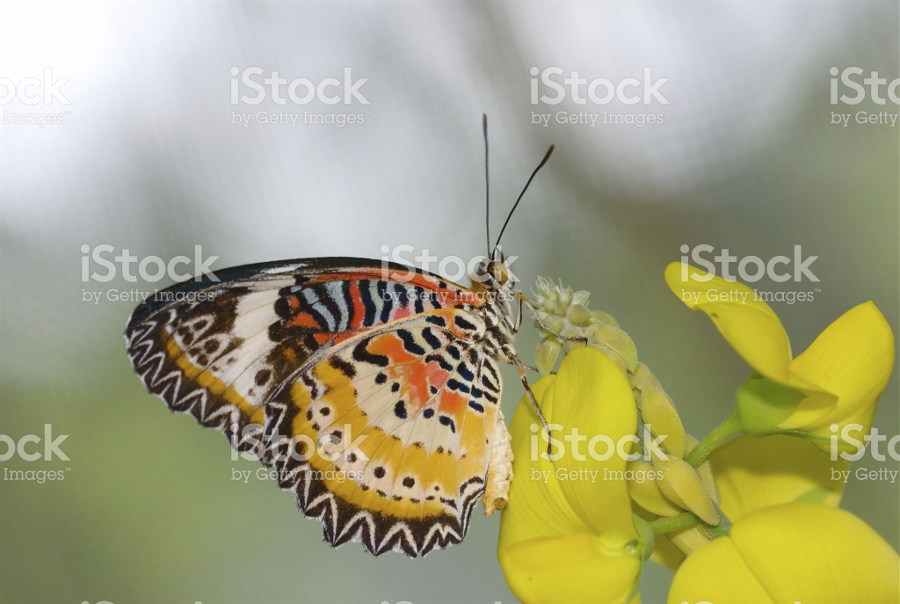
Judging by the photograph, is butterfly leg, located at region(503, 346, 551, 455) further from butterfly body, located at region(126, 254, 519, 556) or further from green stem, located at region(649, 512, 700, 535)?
green stem, located at region(649, 512, 700, 535)

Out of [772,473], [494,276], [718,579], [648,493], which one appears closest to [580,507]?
[648,493]

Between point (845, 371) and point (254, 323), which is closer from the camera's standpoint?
point (845, 371)

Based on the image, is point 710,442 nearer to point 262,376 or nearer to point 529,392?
point 529,392

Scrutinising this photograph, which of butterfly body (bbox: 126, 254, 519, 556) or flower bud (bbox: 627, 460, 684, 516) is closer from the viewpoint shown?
flower bud (bbox: 627, 460, 684, 516)

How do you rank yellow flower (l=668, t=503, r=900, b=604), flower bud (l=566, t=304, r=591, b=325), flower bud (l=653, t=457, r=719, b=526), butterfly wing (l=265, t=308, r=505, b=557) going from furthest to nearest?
1. butterfly wing (l=265, t=308, r=505, b=557)
2. flower bud (l=566, t=304, r=591, b=325)
3. flower bud (l=653, t=457, r=719, b=526)
4. yellow flower (l=668, t=503, r=900, b=604)

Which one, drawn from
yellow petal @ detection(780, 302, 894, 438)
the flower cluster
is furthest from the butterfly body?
yellow petal @ detection(780, 302, 894, 438)

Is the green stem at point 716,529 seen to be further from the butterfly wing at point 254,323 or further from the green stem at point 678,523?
the butterfly wing at point 254,323
